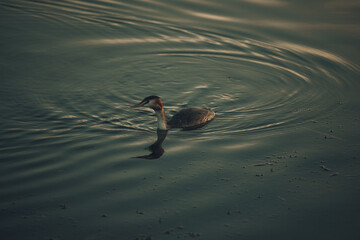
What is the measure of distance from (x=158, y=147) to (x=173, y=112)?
94.3 inches

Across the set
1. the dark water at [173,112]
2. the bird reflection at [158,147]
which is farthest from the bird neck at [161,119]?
the dark water at [173,112]

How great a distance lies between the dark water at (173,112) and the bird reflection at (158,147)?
0.53ft

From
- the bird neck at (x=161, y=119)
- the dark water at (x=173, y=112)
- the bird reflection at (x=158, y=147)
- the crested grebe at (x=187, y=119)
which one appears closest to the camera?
the dark water at (x=173, y=112)

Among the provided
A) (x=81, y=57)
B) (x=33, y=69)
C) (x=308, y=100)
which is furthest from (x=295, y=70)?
(x=33, y=69)

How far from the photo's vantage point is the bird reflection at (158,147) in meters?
10.2

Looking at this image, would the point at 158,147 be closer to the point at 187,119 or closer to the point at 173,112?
the point at 187,119

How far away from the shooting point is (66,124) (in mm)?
11383

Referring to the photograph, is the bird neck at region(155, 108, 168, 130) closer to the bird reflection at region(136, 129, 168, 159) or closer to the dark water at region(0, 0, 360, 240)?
A: the bird reflection at region(136, 129, 168, 159)

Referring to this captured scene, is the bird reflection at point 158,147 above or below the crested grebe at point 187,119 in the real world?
below

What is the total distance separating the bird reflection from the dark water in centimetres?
16

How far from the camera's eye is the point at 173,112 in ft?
42.5

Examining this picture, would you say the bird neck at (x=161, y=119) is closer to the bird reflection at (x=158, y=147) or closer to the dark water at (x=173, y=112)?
the bird reflection at (x=158, y=147)

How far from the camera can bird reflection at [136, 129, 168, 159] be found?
10.2 m

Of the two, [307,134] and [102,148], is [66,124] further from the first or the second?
[307,134]
